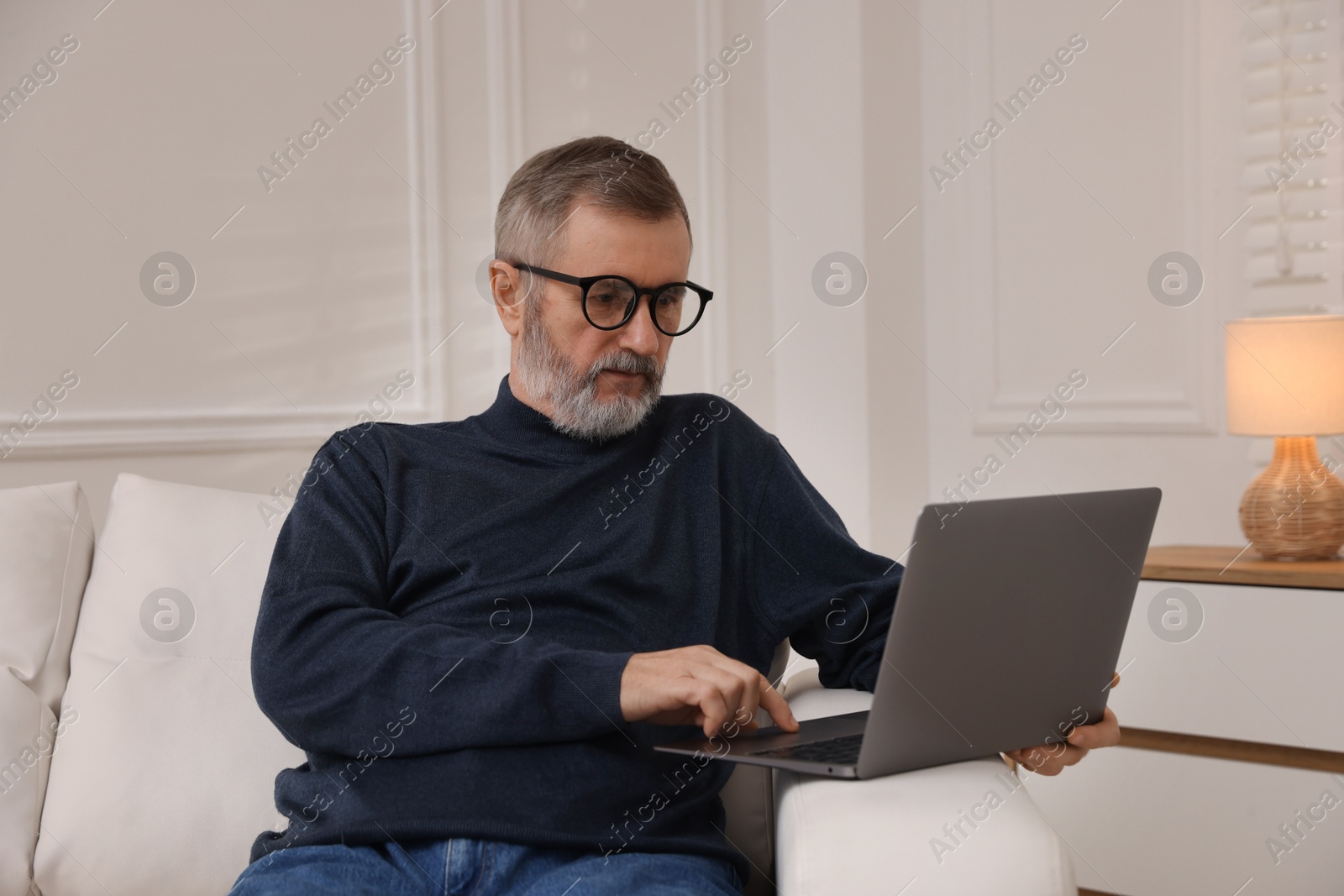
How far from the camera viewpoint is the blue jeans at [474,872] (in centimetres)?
111

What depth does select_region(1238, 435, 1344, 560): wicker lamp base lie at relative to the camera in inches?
85.7

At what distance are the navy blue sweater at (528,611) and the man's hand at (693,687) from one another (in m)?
0.02

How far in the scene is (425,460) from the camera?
4.72 feet

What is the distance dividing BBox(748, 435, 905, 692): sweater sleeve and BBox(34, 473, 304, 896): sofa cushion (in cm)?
66

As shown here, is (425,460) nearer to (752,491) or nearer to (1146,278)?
(752,491)

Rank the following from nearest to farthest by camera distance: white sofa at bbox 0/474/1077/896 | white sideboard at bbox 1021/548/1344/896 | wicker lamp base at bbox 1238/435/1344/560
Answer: white sofa at bbox 0/474/1077/896, white sideboard at bbox 1021/548/1344/896, wicker lamp base at bbox 1238/435/1344/560

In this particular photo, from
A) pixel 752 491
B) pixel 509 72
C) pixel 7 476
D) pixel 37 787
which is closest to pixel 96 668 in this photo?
pixel 37 787

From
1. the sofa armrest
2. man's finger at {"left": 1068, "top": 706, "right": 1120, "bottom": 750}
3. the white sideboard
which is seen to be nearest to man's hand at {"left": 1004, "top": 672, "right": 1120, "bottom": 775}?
man's finger at {"left": 1068, "top": 706, "right": 1120, "bottom": 750}

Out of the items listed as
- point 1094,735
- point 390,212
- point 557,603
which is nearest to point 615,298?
point 557,603

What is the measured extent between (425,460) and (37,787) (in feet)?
2.03

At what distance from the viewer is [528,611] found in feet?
4.43

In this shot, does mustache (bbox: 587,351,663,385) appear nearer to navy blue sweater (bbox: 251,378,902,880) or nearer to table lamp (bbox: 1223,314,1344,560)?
navy blue sweater (bbox: 251,378,902,880)

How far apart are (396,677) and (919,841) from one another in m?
0.54

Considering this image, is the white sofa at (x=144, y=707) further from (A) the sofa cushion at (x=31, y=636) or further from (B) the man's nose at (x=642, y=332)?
(B) the man's nose at (x=642, y=332)
